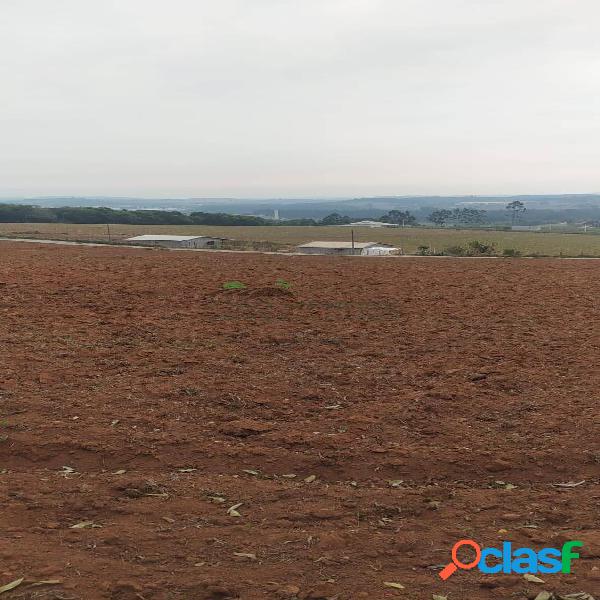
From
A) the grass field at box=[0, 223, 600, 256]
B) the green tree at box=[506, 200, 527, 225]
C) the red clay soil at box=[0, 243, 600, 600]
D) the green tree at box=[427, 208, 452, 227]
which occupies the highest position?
the green tree at box=[506, 200, 527, 225]

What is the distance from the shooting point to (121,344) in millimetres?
6664

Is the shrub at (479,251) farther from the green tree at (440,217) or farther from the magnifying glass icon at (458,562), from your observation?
the green tree at (440,217)

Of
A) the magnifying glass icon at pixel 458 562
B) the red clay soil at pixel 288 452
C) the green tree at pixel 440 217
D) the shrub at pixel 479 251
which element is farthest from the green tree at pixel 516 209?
the magnifying glass icon at pixel 458 562

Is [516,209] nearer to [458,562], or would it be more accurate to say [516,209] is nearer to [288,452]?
[288,452]

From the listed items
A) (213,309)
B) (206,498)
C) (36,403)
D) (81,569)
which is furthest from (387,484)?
(213,309)

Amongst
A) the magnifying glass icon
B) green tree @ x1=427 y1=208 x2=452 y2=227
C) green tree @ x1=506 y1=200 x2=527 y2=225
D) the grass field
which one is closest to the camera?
the magnifying glass icon

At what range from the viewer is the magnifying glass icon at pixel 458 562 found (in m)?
2.54

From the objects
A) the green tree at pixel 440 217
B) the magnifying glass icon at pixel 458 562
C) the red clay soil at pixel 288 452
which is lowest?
the magnifying glass icon at pixel 458 562

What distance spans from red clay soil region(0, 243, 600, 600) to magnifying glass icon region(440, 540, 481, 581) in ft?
0.13

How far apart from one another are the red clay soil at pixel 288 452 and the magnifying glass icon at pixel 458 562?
0.04 metres

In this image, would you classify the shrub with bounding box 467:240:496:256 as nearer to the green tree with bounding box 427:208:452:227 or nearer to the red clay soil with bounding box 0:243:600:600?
the red clay soil with bounding box 0:243:600:600

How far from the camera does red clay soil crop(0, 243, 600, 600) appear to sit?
2.54 metres

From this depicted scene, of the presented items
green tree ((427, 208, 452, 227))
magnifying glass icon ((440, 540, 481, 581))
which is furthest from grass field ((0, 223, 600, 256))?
green tree ((427, 208, 452, 227))

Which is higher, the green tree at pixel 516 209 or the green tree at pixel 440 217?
the green tree at pixel 516 209
